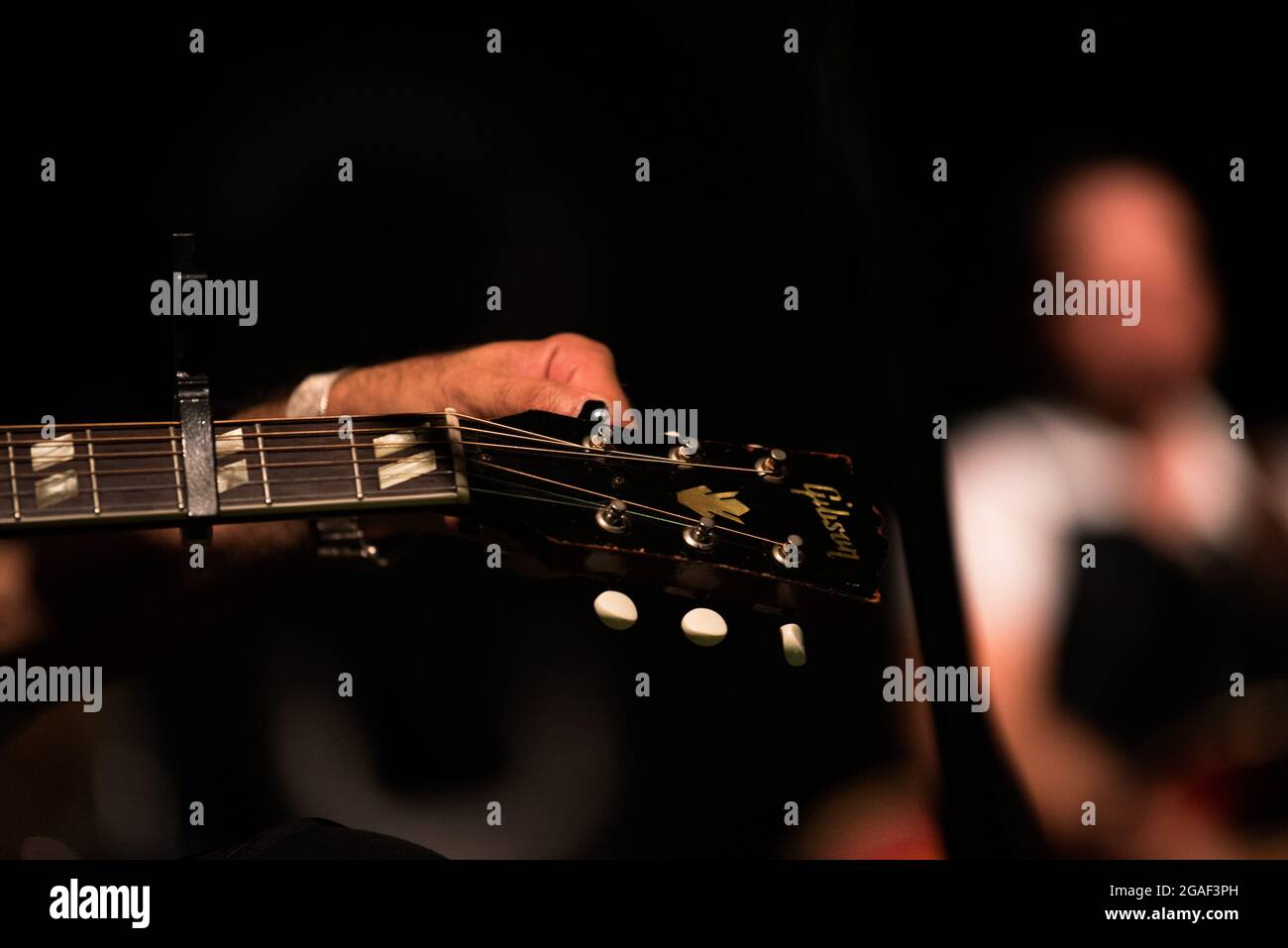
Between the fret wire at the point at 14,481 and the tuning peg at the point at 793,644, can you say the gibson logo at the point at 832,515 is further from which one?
the fret wire at the point at 14,481

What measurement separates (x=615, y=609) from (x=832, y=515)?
262mm

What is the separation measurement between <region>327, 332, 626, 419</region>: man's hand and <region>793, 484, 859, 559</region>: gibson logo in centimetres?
28

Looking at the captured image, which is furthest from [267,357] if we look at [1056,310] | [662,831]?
[1056,310]

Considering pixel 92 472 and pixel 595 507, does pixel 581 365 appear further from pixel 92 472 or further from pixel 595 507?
pixel 92 472

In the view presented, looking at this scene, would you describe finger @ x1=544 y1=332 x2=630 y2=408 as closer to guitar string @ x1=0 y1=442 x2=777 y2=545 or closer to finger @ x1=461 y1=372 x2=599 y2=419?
finger @ x1=461 y1=372 x2=599 y2=419

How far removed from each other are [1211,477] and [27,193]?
1.83 metres

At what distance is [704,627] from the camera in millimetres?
1081

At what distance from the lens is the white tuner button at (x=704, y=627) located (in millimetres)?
1078

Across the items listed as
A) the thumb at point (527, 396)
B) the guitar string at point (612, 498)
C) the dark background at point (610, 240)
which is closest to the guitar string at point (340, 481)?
the guitar string at point (612, 498)

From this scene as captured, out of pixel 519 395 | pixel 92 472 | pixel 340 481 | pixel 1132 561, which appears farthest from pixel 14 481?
pixel 1132 561

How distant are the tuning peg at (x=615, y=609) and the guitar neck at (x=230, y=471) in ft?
0.64

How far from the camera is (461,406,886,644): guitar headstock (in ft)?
3.83

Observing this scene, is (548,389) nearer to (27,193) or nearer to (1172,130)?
(27,193)

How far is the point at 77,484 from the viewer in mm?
1182
